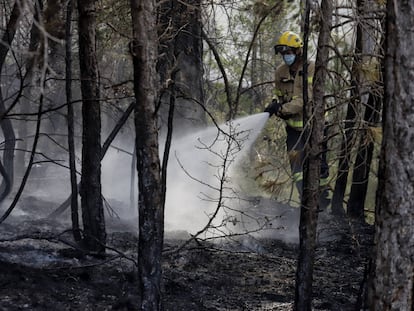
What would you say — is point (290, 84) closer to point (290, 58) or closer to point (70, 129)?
point (290, 58)

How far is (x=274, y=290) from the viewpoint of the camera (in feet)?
22.6

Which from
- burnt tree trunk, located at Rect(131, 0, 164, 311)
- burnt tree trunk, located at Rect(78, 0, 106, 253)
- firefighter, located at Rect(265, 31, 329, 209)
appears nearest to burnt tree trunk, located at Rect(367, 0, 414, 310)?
burnt tree trunk, located at Rect(131, 0, 164, 311)

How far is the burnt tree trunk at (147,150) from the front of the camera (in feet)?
16.9

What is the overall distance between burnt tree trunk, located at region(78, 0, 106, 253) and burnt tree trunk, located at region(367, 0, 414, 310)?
310 cm

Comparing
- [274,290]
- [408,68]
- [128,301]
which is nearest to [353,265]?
[274,290]

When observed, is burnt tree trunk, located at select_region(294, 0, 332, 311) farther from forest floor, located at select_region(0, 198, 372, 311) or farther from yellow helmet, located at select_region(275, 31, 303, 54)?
yellow helmet, located at select_region(275, 31, 303, 54)

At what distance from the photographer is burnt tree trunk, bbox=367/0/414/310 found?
4.07 meters

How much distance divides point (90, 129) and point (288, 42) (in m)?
3.18

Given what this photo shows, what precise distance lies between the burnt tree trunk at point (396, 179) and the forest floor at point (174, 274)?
4.86 ft

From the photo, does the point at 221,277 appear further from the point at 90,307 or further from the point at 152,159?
the point at 152,159

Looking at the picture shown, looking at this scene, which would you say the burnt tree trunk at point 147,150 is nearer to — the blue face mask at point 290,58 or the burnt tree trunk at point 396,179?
the burnt tree trunk at point 396,179

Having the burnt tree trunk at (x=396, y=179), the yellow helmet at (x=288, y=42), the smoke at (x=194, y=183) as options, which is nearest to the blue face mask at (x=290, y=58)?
the yellow helmet at (x=288, y=42)

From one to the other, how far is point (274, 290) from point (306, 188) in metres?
1.52

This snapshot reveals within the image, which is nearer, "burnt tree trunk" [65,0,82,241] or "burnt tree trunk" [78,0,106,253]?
"burnt tree trunk" [78,0,106,253]
